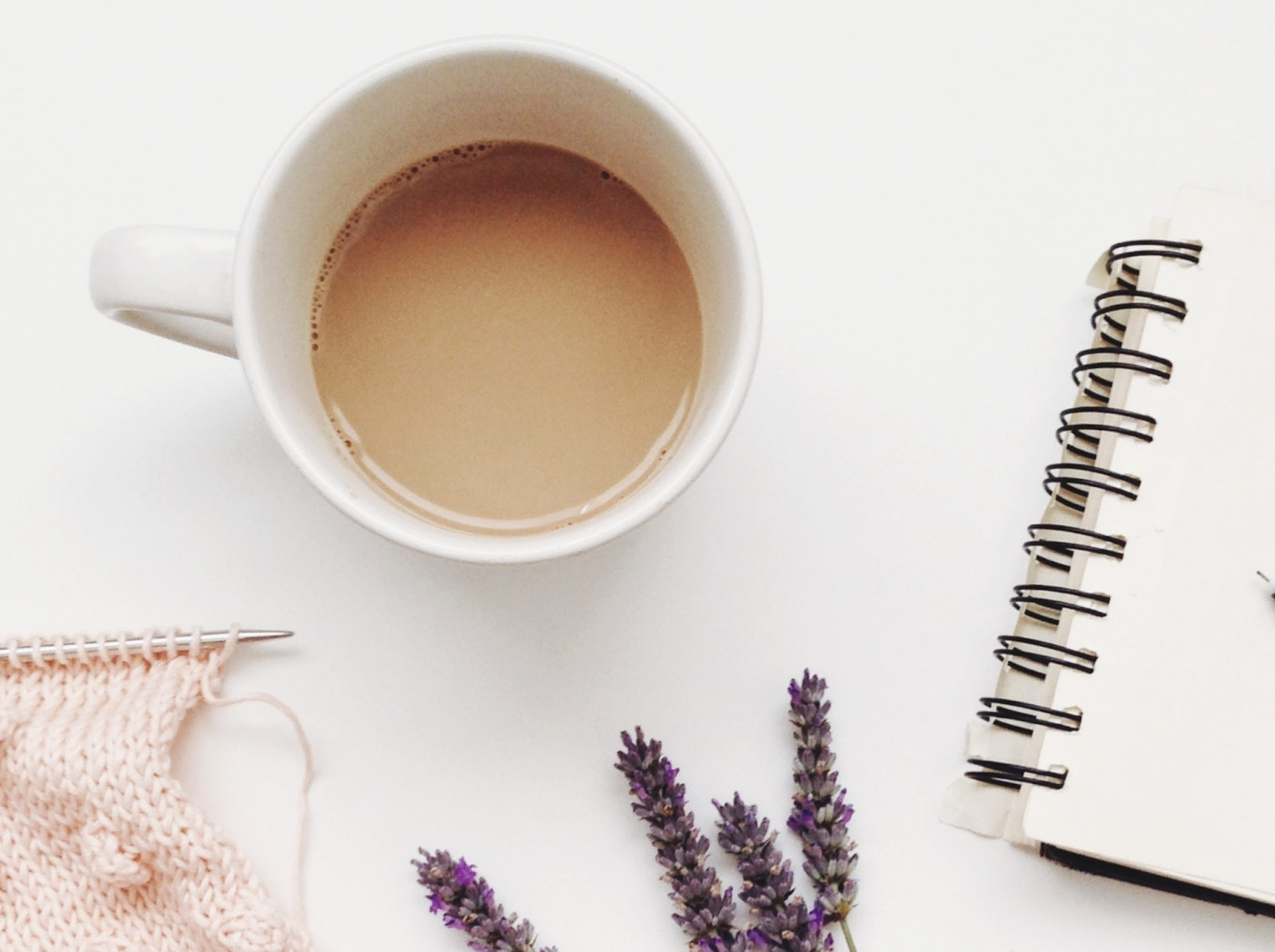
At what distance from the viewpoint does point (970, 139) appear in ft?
2.73

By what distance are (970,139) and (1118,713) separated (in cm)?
42

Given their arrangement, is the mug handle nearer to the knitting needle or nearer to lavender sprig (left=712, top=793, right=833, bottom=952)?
the knitting needle

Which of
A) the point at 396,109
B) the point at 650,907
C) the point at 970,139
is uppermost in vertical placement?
the point at 970,139

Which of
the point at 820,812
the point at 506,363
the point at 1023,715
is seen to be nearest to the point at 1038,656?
the point at 1023,715

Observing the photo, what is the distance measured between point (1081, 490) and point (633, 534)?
32cm

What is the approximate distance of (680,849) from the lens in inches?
31.1

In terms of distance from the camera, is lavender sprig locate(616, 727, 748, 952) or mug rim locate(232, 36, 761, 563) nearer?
mug rim locate(232, 36, 761, 563)

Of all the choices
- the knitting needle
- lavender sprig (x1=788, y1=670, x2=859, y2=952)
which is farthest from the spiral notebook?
the knitting needle

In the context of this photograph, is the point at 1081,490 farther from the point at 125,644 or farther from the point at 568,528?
the point at 125,644

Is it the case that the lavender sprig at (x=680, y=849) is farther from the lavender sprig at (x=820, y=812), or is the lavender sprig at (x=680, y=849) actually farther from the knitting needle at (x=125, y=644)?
the knitting needle at (x=125, y=644)

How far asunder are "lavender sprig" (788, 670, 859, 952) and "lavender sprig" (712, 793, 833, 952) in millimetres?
15

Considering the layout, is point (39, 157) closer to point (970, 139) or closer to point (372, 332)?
point (372, 332)

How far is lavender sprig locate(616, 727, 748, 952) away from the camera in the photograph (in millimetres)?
787

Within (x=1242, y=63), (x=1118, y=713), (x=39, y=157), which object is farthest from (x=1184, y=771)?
(x=39, y=157)
